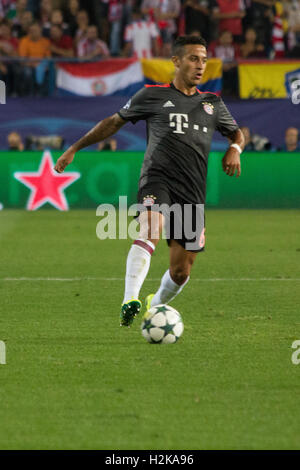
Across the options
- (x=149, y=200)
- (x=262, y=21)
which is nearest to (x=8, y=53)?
(x=262, y=21)

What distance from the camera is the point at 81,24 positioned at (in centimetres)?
2005

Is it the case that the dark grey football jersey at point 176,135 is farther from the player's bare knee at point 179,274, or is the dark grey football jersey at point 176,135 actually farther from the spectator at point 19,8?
the spectator at point 19,8

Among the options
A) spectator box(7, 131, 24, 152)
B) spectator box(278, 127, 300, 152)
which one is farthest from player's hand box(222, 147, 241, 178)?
spectator box(7, 131, 24, 152)

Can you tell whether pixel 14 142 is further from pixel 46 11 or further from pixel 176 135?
pixel 176 135

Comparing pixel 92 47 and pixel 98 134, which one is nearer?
pixel 98 134

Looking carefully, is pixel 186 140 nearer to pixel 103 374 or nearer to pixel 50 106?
pixel 103 374

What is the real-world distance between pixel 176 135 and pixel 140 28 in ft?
43.7

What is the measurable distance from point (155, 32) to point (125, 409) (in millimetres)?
15581

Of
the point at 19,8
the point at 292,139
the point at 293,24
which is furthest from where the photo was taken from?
the point at 293,24

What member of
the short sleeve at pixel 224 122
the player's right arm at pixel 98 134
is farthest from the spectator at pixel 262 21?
the player's right arm at pixel 98 134

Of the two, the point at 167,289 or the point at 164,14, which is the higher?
the point at 164,14

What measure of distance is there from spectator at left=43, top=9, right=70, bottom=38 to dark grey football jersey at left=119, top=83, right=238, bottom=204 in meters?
13.5

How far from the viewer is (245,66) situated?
18750mm

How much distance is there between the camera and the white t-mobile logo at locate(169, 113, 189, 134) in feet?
23.2
